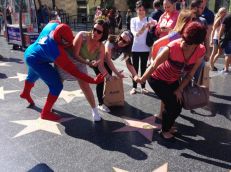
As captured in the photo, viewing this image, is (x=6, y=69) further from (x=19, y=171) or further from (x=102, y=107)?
(x=19, y=171)

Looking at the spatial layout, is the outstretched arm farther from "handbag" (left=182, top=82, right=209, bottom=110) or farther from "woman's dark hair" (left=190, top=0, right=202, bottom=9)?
"woman's dark hair" (left=190, top=0, right=202, bottom=9)

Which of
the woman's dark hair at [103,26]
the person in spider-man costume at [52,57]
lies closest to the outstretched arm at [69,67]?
the person in spider-man costume at [52,57]

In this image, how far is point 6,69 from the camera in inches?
301

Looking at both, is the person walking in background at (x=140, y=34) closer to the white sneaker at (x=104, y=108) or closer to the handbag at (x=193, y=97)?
the white sneaker at (x=104, y=108)

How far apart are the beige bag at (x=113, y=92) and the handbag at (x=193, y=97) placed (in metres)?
1.62

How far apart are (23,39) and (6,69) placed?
3354 mm

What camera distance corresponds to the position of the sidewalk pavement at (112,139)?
3.24m

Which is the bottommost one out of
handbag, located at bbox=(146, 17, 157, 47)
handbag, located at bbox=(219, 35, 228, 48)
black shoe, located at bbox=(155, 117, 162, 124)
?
black shoe, located at bbox=(155, 117, 162, 124)

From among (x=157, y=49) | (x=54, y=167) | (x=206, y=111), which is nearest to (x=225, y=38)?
(x=206, y=111)

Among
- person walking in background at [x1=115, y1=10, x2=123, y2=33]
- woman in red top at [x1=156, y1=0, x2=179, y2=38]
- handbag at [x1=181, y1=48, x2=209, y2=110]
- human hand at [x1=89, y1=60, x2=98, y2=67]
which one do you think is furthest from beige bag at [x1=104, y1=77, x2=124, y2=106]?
person walking in background at [x1=115, y1=10, x2=123, y2=33]

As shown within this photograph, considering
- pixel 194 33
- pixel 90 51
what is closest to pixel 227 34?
pixel 90 51

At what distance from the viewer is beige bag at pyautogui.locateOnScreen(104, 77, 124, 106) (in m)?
4.84

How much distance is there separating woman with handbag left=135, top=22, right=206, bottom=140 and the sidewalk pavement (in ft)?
1.24

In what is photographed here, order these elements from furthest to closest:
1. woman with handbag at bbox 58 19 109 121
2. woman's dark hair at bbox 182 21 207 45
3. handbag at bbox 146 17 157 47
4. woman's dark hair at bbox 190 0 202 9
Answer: handbag at bbox 146 17 157 47, woman's dark hair at bbox 190 0 202 9, woman with handbag at bbox 58 19 109 121, woman's dark hair at bbox 182 21 207 45
